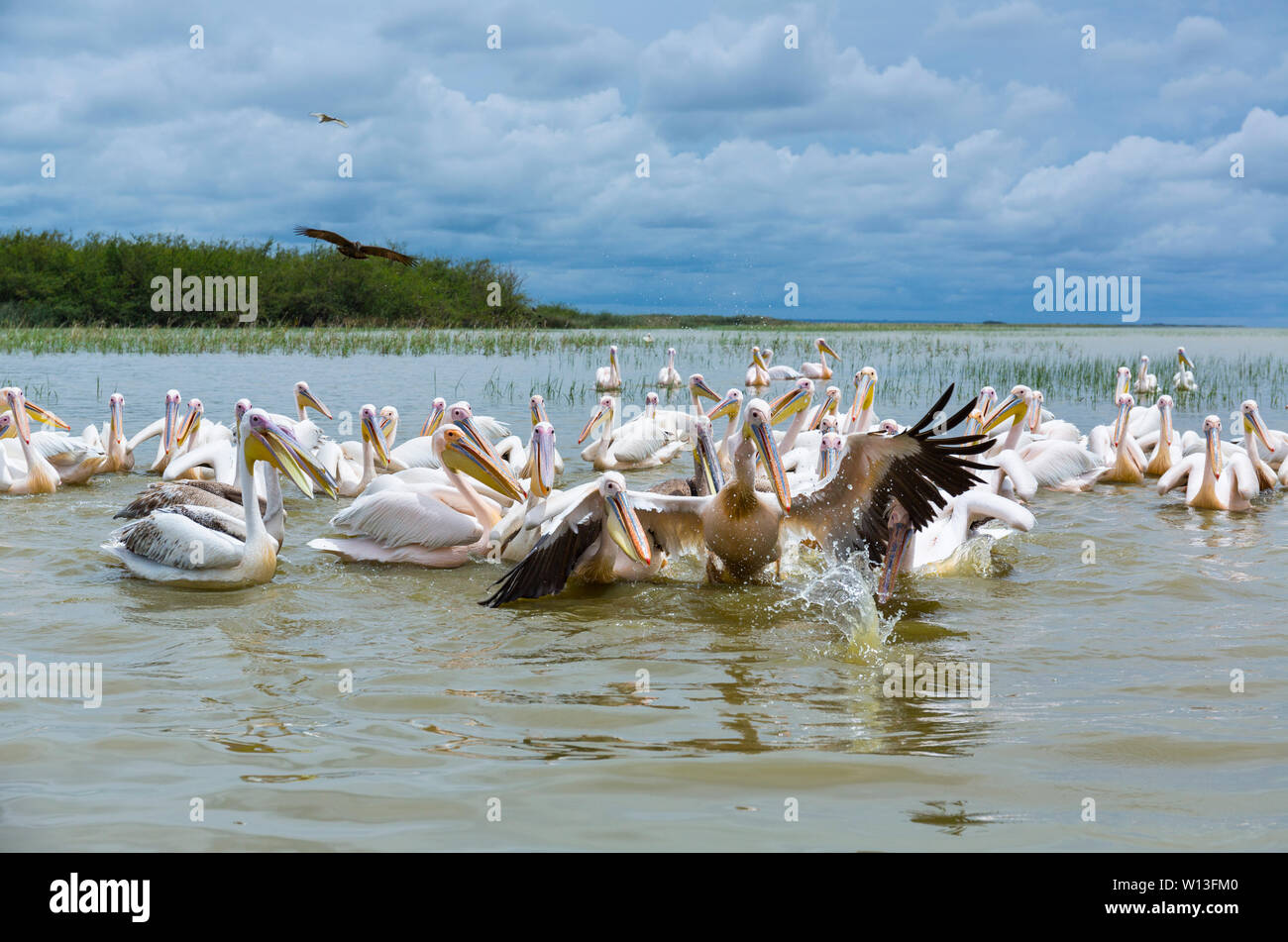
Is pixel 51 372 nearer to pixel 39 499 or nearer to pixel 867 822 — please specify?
pixel 39 499

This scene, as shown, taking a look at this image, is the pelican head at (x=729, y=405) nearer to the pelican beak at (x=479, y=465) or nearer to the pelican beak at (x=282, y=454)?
the pelican beak at (x=479, y=465)

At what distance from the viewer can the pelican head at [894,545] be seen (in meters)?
5.37

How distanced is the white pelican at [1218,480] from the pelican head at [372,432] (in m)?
5.90

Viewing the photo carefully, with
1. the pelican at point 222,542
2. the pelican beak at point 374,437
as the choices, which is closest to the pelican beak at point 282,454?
the pelican at point 222,542

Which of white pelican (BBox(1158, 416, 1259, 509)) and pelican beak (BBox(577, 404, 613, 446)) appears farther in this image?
pelican beak (BBox(577, 404, 613, 446))

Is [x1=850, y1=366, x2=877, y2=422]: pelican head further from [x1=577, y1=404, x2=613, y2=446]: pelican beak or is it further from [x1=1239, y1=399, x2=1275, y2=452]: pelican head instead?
[x1=1239, y1=399, x2=1275, y2=452]: pelican head

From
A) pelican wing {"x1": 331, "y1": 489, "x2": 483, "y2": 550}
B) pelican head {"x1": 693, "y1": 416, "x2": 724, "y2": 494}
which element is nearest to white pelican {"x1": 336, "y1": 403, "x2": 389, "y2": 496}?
pelican wing {"x1": 331, "y1": 489, "x2": 483, "y2": 550}

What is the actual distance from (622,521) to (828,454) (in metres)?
2.24

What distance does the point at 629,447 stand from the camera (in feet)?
34.2

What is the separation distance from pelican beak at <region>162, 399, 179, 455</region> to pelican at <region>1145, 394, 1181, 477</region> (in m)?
8.30

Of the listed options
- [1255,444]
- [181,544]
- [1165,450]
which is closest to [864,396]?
[1165,450]

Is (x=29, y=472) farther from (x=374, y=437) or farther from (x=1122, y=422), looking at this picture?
(x=1122, y=422)

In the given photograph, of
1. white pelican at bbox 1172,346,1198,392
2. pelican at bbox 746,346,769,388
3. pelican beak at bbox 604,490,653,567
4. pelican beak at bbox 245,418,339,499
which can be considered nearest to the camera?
pelican beak at bbox 604,490,653,567

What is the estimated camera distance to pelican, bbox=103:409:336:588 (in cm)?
535
